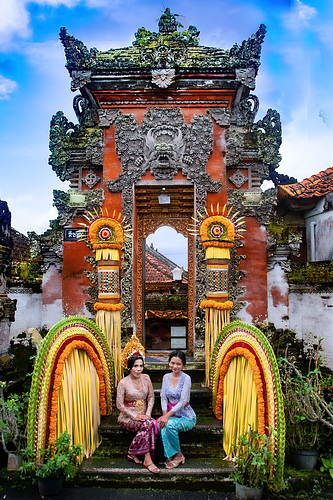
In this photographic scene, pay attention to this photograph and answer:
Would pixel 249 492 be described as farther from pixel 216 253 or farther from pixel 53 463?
pixel 216 253

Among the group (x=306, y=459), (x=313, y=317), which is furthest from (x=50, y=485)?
(x=313, y=317)

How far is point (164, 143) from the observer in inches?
292

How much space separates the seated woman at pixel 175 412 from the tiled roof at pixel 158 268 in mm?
8111

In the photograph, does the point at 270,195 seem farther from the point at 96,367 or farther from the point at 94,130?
the point at 96,367

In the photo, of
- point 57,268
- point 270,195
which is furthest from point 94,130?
point 270,195

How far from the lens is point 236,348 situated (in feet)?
16.1

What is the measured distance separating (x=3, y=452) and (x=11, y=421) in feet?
1.90

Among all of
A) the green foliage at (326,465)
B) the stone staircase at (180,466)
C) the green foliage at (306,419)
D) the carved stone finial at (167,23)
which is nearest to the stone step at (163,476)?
the stone staircase at (180,466)

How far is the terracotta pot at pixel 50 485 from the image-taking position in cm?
412

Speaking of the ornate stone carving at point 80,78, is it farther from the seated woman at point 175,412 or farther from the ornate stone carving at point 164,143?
the seated woman at point 175,412

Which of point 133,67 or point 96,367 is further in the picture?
point 133,67

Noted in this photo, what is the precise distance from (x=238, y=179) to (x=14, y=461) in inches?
231

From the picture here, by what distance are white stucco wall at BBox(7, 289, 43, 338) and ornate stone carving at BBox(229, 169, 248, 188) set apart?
456 centimetres

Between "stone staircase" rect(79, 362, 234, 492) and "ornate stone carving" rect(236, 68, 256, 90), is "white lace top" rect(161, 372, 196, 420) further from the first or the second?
"ornate stone carving" rect(236, 68, 256, 90)
